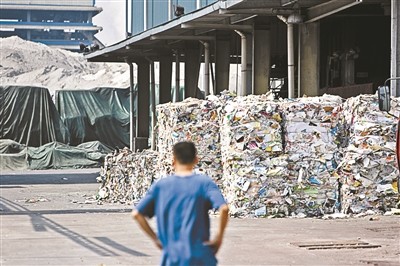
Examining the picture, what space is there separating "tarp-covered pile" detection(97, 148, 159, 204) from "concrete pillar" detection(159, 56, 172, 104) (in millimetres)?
17074

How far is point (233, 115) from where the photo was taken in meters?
19.7

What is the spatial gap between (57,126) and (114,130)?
11.7 feet

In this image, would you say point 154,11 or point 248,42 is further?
point 154,11

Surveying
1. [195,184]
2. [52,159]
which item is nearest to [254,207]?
[195,184]

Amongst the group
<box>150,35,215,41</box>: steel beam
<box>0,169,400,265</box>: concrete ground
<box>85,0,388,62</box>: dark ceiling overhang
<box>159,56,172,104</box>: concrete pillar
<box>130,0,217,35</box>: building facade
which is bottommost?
<box>0,169,400,265</box>: concrete ground

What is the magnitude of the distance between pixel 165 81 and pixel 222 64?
10.7m

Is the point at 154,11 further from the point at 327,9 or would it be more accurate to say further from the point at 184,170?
the point at 184,170

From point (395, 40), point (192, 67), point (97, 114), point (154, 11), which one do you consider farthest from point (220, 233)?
point (97, 114)

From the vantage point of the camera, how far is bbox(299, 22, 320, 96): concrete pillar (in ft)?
92.6

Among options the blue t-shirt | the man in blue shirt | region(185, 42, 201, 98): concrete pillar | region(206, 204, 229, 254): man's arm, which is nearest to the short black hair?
the man in blue shirt

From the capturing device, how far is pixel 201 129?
70.9 ft

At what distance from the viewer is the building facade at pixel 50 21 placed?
152 m

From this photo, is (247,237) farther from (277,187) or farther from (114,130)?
(114,130)

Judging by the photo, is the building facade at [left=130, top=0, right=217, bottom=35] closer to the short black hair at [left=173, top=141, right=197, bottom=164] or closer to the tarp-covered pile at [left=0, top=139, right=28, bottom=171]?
the tarp-covered pile at [left=0, top=139, right=28, bottom=171]
